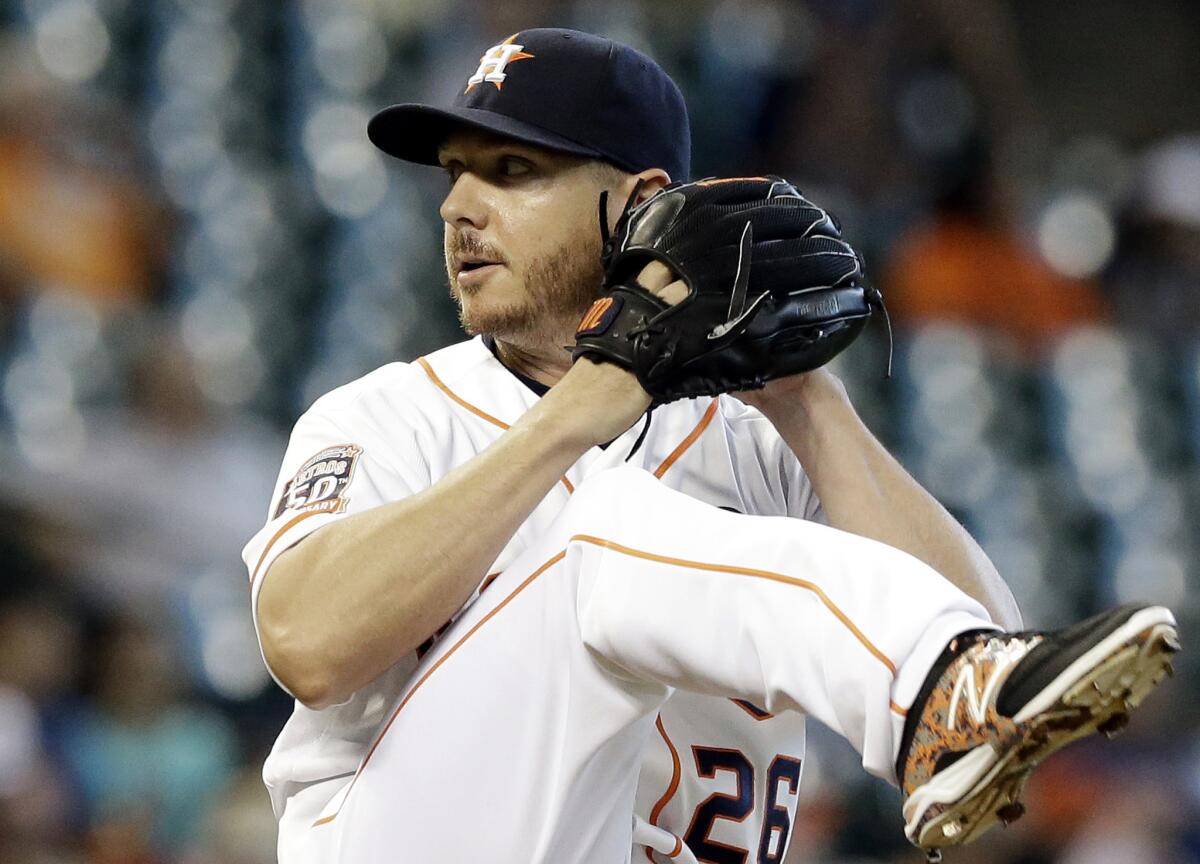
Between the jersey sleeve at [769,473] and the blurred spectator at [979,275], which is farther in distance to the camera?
the blurred spectator at [979,275]

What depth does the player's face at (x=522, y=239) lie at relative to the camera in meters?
1.93

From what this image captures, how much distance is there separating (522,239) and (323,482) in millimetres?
379

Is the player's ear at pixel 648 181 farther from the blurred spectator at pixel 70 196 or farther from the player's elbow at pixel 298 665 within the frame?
the blurred spectator at pixel 70 196

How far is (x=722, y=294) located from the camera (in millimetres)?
1692

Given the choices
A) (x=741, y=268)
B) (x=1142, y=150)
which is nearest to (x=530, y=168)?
(x=741, y=268)

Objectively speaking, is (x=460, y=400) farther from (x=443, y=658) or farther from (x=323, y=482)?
(x=443, y=658)

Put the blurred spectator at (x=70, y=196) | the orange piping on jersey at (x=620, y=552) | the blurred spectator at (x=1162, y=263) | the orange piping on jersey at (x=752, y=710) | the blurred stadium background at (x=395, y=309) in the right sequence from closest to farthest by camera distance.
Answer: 1. the orange piping on jersey at (x=620, y=552)
2. the orange piping on jersey at (x=752, y=710)
3. the blurred stadium background at (x=395, y=309)
4. the blurred spectator at (x=70, y=196)
5. the blurred spectator at (x=1162, y=263)

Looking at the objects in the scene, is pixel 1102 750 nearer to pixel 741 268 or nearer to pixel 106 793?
pixel 106 793

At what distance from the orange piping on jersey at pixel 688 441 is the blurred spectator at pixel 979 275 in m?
2.69

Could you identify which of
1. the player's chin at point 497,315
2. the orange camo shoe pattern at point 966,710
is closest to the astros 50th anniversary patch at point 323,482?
the player's chin at point 497,315

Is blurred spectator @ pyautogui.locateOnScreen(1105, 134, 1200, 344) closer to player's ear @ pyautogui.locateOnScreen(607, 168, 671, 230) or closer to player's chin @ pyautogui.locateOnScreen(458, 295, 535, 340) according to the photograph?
player's ear @ pyautogui.locateOnScreen(607, 168, 671, 230)

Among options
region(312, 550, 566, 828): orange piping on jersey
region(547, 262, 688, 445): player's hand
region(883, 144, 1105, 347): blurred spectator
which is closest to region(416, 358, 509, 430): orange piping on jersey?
region(547, 262, 688, 445): player's hand

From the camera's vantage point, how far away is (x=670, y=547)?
1.50m

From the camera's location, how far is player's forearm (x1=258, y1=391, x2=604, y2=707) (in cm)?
158
